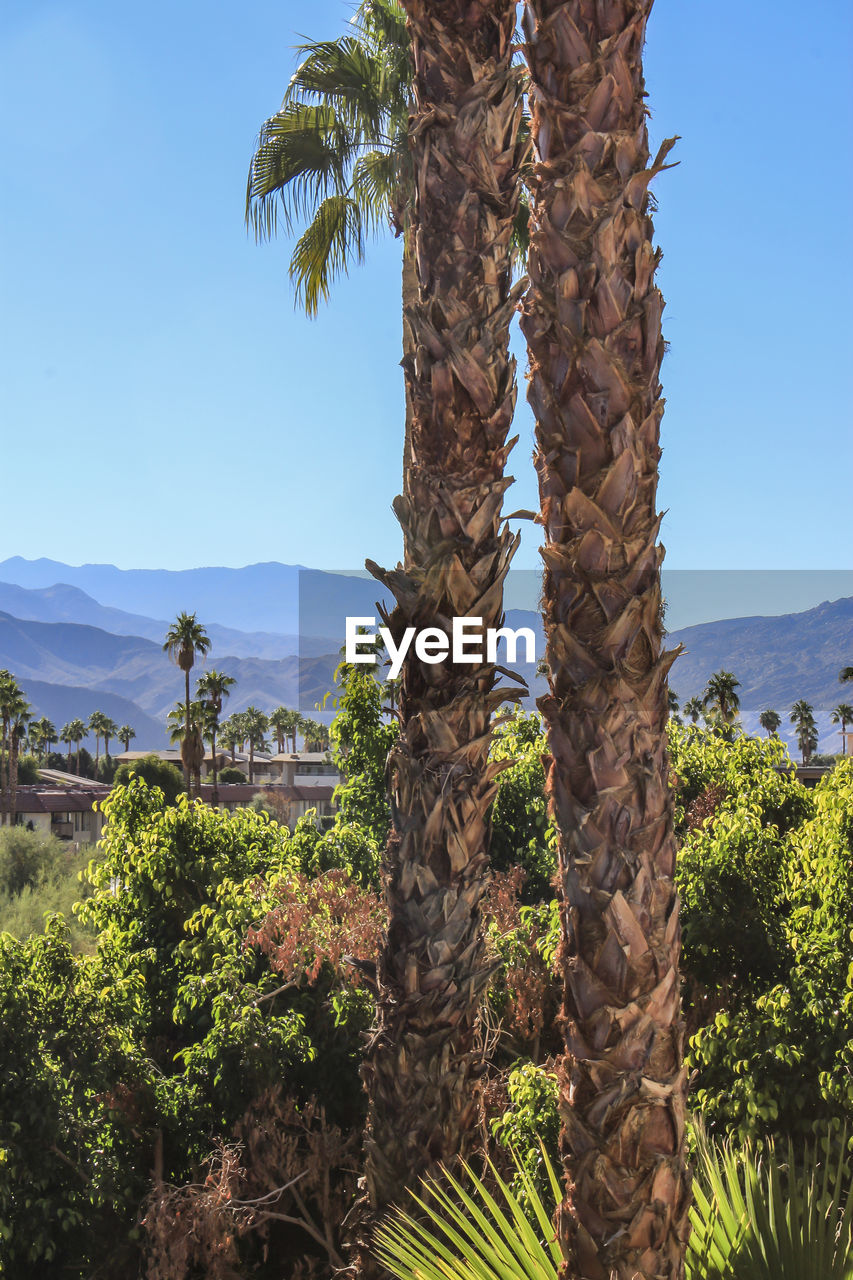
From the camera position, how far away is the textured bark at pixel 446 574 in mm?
4844

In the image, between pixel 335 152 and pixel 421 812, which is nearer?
pixel 421 812

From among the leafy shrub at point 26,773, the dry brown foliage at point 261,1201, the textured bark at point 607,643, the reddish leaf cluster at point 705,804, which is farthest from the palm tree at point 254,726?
the textured bark at point 607,643

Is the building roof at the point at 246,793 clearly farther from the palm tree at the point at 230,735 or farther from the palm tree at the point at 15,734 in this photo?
the palm tree at the point at 230,735

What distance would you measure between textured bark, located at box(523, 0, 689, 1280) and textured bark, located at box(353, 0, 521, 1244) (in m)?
1.82

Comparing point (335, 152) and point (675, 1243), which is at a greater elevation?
point (335, 152)

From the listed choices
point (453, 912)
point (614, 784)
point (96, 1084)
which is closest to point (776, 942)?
point (453, 912)

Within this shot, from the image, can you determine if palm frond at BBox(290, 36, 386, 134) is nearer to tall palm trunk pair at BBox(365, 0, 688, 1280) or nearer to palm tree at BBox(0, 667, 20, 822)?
tall palm trunk pair at BBox(365, 0, 688, 1280)

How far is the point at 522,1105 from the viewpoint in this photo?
6.77 meters

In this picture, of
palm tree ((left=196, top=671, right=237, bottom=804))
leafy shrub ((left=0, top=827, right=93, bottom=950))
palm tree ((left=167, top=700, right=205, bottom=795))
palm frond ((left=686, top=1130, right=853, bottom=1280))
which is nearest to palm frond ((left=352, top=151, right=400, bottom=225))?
palm frond ((left=686, top=1130, right=853, bottom=1280))

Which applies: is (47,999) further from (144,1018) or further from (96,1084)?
(144,1018)

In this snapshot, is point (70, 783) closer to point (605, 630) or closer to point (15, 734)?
point (15, 734)

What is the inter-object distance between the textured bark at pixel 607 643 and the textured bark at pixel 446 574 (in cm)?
182

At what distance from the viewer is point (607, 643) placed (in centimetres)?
298

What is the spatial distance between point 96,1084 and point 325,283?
30.5ft
